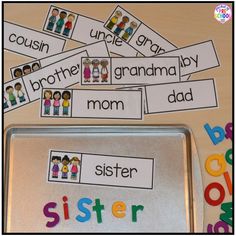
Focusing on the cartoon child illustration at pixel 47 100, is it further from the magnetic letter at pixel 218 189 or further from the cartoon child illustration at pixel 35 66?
the magnetic letter at pixel 218 189

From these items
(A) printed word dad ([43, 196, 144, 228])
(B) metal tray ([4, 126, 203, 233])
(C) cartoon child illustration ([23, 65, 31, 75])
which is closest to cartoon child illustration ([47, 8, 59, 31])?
(C) cartoon child illustration ([23, 65, 31, 75])

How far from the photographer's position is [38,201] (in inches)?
30.7

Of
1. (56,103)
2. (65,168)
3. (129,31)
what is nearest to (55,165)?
(65,168)

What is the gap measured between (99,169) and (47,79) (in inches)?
9.4

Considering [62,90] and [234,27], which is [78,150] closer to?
[62,90]

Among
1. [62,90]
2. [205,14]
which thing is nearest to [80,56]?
[62,90]

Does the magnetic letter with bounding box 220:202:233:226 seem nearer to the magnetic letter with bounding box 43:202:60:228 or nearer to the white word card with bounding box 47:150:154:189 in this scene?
the white word card with bounding box 47:150:154:189

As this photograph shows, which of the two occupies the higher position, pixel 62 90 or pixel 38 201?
pixel 62 90

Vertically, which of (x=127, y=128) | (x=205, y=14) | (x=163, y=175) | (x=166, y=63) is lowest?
(x=163, y=175)

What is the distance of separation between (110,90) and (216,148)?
27cm

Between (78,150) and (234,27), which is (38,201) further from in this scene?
(234,27)

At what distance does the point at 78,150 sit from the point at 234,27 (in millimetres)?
462

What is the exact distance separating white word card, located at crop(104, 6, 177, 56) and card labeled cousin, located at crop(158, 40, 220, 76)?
0.03 metres

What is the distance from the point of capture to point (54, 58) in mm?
832
